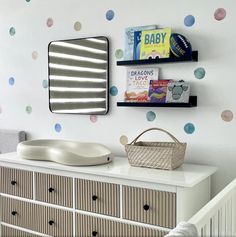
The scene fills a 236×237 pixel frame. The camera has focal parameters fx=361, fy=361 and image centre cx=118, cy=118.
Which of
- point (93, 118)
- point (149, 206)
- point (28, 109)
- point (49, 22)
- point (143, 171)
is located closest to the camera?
point (149, 206)

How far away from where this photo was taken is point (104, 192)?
184 cm

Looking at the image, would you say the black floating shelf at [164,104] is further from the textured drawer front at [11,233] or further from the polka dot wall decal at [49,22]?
the textured drawer front at [11,233]

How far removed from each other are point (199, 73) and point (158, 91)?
244mm

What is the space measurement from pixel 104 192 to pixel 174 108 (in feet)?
2.05

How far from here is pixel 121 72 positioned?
87.7 inches

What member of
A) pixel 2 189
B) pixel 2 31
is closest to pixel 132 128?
pixel 2 189

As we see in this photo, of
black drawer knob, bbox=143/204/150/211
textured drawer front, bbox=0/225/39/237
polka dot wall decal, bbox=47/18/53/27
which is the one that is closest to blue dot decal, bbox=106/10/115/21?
polka dot wall decal, bbox=47/18/53/27

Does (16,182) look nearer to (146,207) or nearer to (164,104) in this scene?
(146,207)

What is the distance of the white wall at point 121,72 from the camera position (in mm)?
1923

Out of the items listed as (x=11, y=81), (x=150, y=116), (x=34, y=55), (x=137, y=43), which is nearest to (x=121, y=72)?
(x=137, y=43)

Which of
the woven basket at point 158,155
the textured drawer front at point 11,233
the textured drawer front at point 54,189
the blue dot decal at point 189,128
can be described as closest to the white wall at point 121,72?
the blue dot decal at point 189,128

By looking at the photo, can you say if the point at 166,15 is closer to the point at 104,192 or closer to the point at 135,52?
the point at 135,52

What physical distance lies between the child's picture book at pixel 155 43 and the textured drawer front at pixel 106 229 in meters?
0.92

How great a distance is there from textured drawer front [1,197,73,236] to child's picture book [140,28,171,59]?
0.99m
